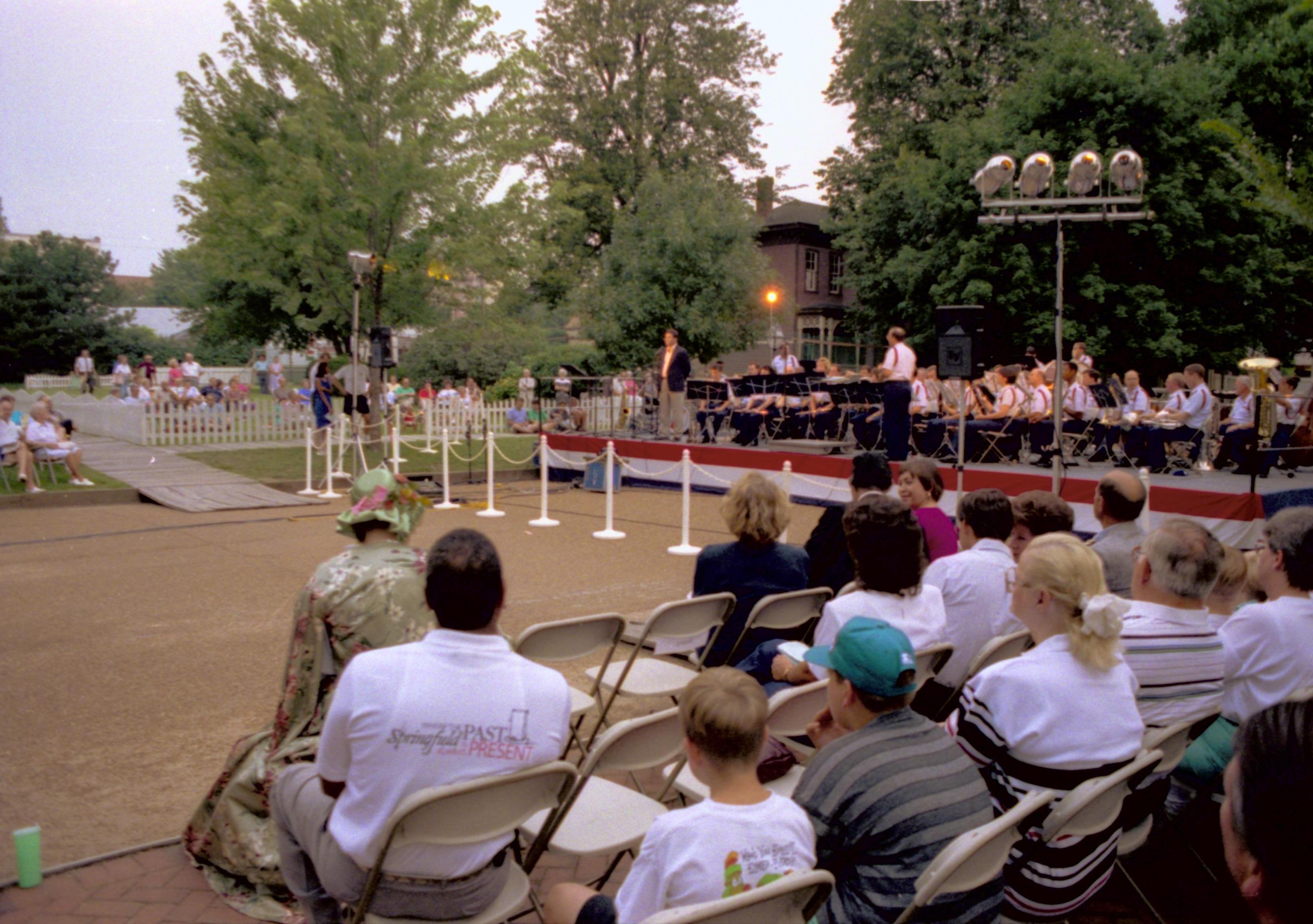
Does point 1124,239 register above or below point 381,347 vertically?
above

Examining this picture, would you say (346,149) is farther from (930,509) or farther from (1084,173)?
(930,509)

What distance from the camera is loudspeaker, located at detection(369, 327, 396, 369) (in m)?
13.8

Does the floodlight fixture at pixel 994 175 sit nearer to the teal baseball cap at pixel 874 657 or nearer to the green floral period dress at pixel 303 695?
the green floral period dress at pixel 303 695

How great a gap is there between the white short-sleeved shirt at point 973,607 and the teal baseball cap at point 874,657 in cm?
167

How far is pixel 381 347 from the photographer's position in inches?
550

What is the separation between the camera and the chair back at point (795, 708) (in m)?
3.03

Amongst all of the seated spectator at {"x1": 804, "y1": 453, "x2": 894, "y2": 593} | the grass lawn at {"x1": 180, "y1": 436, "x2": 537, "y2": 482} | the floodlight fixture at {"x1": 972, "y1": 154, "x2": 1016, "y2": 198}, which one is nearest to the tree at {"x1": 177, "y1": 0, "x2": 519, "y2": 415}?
the grass lawn at {"x1": 180, "y1": 436, "x2": 537, "y2": 482}

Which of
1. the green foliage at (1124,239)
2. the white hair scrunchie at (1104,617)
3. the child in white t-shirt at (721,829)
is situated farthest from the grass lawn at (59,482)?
the green foliage at (1124,239)

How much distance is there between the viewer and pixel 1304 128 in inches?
848

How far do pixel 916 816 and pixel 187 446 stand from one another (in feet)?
68.1

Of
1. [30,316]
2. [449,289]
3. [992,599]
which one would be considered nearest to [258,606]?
[992,599]

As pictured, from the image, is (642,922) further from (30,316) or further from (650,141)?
(30,316)

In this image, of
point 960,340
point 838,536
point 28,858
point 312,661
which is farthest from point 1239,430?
point 28,858

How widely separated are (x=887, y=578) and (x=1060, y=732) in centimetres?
88
